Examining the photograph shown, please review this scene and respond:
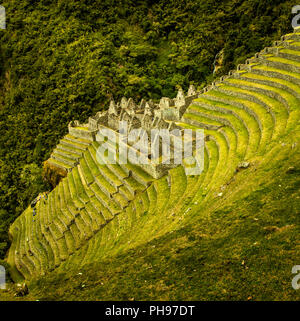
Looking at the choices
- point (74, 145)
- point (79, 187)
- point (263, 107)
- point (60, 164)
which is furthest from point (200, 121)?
point (60, 164)

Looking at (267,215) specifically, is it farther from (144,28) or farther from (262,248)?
(144,28)

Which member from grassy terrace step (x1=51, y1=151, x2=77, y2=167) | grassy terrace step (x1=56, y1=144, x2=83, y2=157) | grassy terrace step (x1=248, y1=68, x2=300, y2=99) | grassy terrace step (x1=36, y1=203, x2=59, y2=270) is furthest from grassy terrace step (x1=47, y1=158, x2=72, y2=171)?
grassy terrace step (x1=248, y1=68, x2=300, y2=99)

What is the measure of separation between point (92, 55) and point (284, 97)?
4268 centimetres

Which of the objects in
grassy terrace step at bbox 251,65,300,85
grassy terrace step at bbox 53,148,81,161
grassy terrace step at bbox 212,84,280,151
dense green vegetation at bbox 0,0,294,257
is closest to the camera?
grassy terrace step at bbox 212,84,280,151

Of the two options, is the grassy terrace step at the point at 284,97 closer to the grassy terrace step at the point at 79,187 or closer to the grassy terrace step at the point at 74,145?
the grassy terrace step at the point at 79,187

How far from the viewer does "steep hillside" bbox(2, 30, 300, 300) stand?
789 cm

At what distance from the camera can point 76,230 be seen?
838 inches

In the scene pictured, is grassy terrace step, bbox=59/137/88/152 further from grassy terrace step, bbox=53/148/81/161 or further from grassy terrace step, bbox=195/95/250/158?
grassy terrace step, bbox=195/95/250/158

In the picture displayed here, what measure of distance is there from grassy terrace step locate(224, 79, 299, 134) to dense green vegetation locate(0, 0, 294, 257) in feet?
67.7

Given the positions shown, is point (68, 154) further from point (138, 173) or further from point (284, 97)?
point (284, 97)

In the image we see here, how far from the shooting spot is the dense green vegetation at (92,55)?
43000 millimetres

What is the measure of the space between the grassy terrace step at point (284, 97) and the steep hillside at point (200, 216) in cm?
Result: 9

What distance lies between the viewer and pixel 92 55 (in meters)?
53.3

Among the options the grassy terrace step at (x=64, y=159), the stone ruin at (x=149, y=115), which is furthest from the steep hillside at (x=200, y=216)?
the stone ruin at (x=149, y=115)
